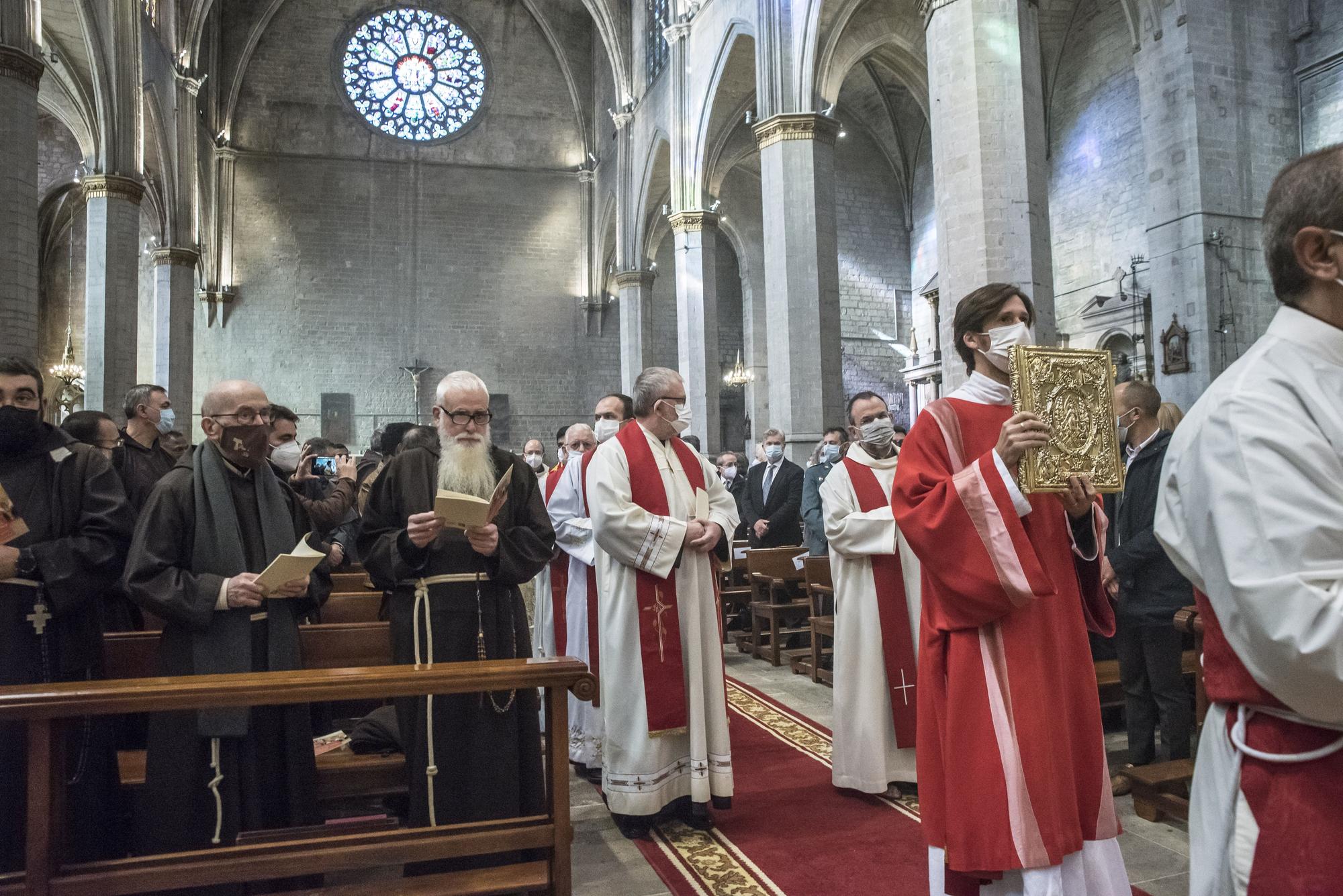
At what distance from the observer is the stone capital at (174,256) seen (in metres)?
17.2

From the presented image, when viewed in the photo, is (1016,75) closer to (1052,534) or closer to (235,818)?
(1052,534)

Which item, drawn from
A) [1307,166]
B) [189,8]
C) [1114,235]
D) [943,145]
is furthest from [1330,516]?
[189,8]

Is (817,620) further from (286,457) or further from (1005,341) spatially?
(1005,341)

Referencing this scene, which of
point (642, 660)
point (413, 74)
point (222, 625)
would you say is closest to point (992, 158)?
point (642, 660)

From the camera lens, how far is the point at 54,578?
2.73 meters

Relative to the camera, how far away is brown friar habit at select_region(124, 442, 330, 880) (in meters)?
2.59

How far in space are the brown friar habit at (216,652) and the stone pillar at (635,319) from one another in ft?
54.9

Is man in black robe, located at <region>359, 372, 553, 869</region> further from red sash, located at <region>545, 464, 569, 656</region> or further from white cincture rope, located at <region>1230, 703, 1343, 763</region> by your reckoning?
white cincture rope, located at <region>1230, 703, 1343, 763</region>

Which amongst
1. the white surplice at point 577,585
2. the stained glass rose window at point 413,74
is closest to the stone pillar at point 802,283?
the white surplice at point 577,585

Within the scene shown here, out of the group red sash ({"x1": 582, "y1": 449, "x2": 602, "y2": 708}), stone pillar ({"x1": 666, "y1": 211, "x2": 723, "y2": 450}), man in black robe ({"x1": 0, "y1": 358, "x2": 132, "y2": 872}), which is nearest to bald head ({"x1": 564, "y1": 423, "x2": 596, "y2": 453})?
red sash ({"x1": 582, "y1": 449, "x2": 602, "y2": 708})

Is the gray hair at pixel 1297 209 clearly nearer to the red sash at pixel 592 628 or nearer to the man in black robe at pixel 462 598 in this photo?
the man in black robe at pixel 462 598

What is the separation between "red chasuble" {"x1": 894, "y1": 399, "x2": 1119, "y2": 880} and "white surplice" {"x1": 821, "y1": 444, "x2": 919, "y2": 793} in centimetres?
168

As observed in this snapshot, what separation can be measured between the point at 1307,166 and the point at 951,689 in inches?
55.9

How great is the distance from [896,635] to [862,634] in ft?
0.50
